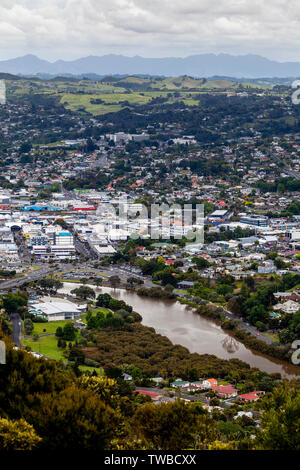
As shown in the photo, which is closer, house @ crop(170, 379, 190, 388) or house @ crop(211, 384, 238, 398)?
house @ crop(211, 384, 238, 398)

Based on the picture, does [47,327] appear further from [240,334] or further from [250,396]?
[250,396]

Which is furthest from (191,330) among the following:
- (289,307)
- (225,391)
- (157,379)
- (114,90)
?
(114,90)

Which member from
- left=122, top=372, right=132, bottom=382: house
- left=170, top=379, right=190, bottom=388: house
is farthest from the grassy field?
left=170, top=379, right=190, bottom=388: house

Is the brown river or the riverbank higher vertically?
the riverbank

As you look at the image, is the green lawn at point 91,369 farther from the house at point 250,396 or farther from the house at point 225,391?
the house at point 250,396

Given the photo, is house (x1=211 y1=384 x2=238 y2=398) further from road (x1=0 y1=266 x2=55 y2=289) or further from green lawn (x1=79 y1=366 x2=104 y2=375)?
road (x1=0 y1=266 x2=55 y2=289)

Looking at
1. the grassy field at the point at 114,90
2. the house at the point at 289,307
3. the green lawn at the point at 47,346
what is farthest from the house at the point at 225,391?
the grassy field at the point at 114,90
